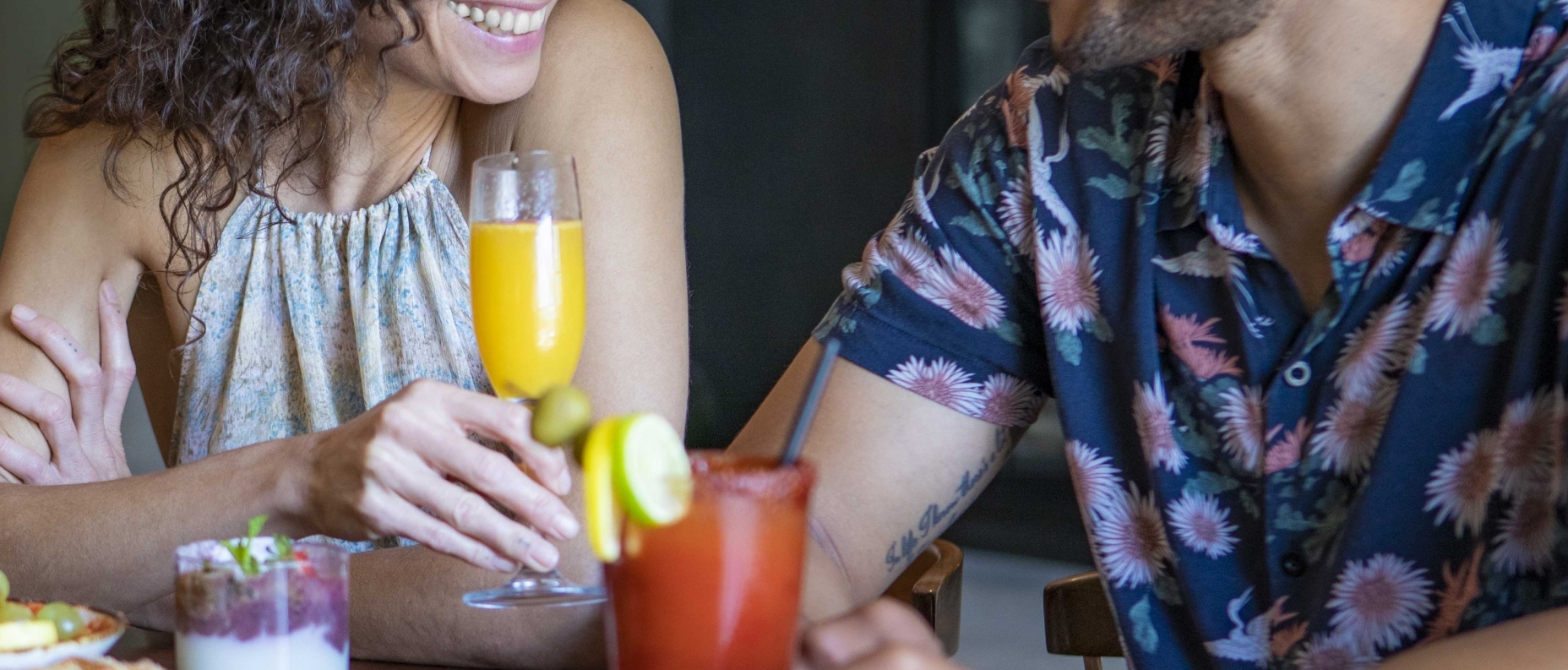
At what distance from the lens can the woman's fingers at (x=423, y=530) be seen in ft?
3.43

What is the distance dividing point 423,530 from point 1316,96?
821 mm

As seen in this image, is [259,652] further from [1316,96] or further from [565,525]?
[1316,96]

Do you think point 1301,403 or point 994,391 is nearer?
point 1301,403

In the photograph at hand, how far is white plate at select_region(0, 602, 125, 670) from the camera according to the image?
96cm

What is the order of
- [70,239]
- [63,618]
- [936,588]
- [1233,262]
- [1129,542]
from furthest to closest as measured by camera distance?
[70,239] < [936,588] < [1129,542] < [1233,262] < [63,618]

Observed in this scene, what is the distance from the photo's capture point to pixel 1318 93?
1201 mm

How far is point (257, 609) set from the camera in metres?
0.93

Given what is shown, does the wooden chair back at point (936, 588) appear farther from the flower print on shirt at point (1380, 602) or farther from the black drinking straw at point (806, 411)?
the black drinking straw at point (806, 411)

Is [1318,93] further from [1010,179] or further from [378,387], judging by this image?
[378,387]

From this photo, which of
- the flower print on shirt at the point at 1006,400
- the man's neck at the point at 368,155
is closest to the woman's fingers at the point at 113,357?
the man's neck at the point at 368,155

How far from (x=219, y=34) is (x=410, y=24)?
27 cm

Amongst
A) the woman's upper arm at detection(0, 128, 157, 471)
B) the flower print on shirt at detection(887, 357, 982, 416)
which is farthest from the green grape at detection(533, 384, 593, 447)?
the woman's upper arm at detection(0, 128, 157, 471)

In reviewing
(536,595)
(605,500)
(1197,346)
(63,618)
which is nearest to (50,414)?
(63,618)

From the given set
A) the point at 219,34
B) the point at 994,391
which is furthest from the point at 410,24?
the point at 994,391
